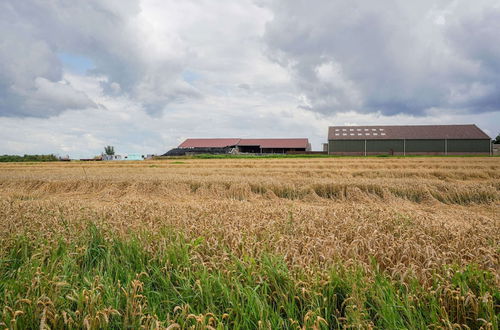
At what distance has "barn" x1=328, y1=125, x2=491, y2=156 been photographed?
193 ft

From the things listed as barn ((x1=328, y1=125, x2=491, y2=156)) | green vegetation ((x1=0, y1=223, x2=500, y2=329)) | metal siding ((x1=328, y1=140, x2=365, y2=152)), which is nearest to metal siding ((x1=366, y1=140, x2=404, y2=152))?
barn ((x1=328, y1=125, x2=491, y2=156))

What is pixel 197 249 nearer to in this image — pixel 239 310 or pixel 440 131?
pixel 239 310

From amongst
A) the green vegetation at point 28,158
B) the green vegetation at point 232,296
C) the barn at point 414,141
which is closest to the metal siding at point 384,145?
the barn at point 414,141

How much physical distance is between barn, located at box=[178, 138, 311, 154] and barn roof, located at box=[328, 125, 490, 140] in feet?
33.4

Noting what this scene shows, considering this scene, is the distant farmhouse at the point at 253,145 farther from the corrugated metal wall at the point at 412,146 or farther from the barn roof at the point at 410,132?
the corrugated metal wall at the point at 412,146

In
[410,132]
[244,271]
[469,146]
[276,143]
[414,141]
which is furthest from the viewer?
[276,143]

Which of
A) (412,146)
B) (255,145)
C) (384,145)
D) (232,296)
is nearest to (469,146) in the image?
(412,146)

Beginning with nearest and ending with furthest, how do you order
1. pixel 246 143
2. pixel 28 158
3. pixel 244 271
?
pixel 244 271 < pixel 28 158 < pixel 246 143

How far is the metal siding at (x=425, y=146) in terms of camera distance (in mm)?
59500

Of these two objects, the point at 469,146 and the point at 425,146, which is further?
the point at 425,146

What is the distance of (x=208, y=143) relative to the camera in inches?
3022

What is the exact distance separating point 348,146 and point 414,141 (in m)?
13.0

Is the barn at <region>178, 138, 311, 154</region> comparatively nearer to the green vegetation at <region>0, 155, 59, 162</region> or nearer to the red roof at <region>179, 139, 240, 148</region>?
the red roof at <region>179, 139, 240, 148</region>

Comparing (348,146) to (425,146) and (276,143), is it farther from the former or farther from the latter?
(276,143)
